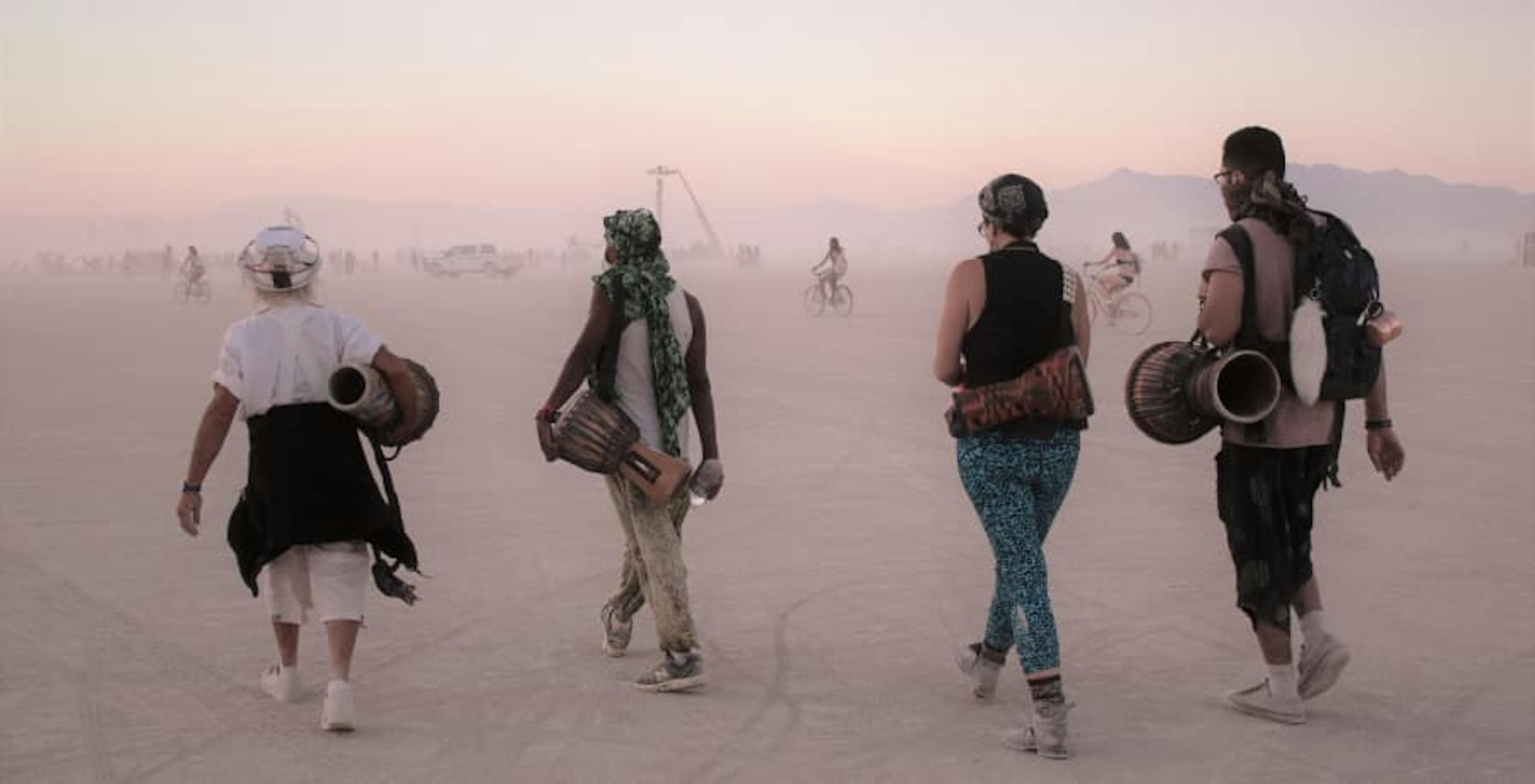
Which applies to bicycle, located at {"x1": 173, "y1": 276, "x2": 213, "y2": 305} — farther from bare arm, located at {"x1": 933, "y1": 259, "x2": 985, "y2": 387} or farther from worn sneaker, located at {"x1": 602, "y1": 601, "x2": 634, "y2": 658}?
bare arm, located at {"x1": 933, "y1": 259, "x2": 985, "y2": 387}

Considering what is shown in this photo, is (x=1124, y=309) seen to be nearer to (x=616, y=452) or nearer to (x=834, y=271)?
(x=834, y=271)

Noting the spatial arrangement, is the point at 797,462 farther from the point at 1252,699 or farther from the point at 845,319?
the point at 845,319

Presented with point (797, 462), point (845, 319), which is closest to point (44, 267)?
point (845, 319)

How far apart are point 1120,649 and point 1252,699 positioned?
100 cm

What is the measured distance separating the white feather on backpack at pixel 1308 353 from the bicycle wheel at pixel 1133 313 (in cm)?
2216

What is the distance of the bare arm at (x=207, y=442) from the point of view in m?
5.52

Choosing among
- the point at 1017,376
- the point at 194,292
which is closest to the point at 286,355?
the point at 1017,376

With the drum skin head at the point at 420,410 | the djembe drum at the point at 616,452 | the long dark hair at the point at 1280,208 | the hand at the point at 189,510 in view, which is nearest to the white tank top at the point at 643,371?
the djembe drum at the point at 616,452

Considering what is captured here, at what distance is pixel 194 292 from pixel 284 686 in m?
39.2

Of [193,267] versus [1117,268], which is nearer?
[1117,268]

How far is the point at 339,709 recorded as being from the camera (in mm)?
5496

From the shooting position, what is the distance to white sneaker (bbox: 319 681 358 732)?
18.0 feet

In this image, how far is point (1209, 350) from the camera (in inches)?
219

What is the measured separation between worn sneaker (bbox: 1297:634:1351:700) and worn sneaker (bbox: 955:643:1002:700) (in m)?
1.06
